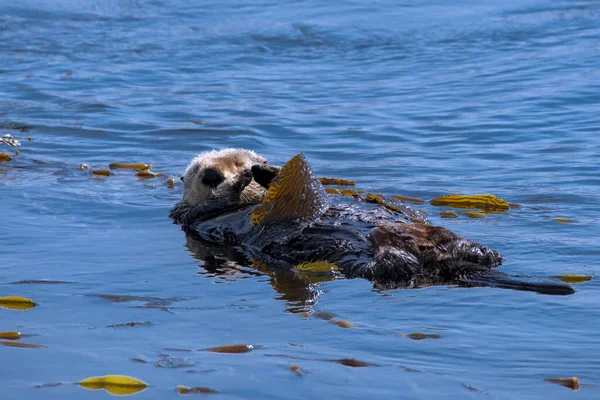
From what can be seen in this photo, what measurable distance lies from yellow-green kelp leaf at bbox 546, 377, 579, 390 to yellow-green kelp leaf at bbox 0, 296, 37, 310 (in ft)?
6.49

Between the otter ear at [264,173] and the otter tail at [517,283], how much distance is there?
4.87 feet

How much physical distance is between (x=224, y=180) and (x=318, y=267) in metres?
1.26

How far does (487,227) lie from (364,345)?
2.37 m

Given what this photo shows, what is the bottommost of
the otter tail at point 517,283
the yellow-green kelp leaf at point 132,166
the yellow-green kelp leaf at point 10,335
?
the yellow-green kelp leaf at point 10,335

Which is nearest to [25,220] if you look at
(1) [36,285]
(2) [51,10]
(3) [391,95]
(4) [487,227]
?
(1) [36,285]

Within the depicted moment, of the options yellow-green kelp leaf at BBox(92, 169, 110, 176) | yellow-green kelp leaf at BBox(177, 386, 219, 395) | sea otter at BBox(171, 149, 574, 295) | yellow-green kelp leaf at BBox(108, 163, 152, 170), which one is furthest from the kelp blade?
yellow-green kelp leaf at BBox(108, 163, 152, 170)

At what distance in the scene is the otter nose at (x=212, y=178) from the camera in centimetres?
509

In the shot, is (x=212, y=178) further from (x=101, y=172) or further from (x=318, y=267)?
(x=101, y=172)

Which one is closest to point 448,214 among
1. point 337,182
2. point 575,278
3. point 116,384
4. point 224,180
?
point 337,182

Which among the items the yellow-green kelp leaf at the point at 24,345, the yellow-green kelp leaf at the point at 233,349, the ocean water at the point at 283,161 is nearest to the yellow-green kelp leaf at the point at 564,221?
the ocean water at the point at 283,161

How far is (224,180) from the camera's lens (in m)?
5.12

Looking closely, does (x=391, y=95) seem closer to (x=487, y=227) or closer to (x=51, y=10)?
(x=487, y=227)

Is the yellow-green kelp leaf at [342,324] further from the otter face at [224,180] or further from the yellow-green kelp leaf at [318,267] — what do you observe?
the otter face at [224,180]

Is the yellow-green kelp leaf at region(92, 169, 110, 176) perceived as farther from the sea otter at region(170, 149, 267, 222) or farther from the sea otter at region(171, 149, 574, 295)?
the sea otter at region(170, 149, 267, 222)
